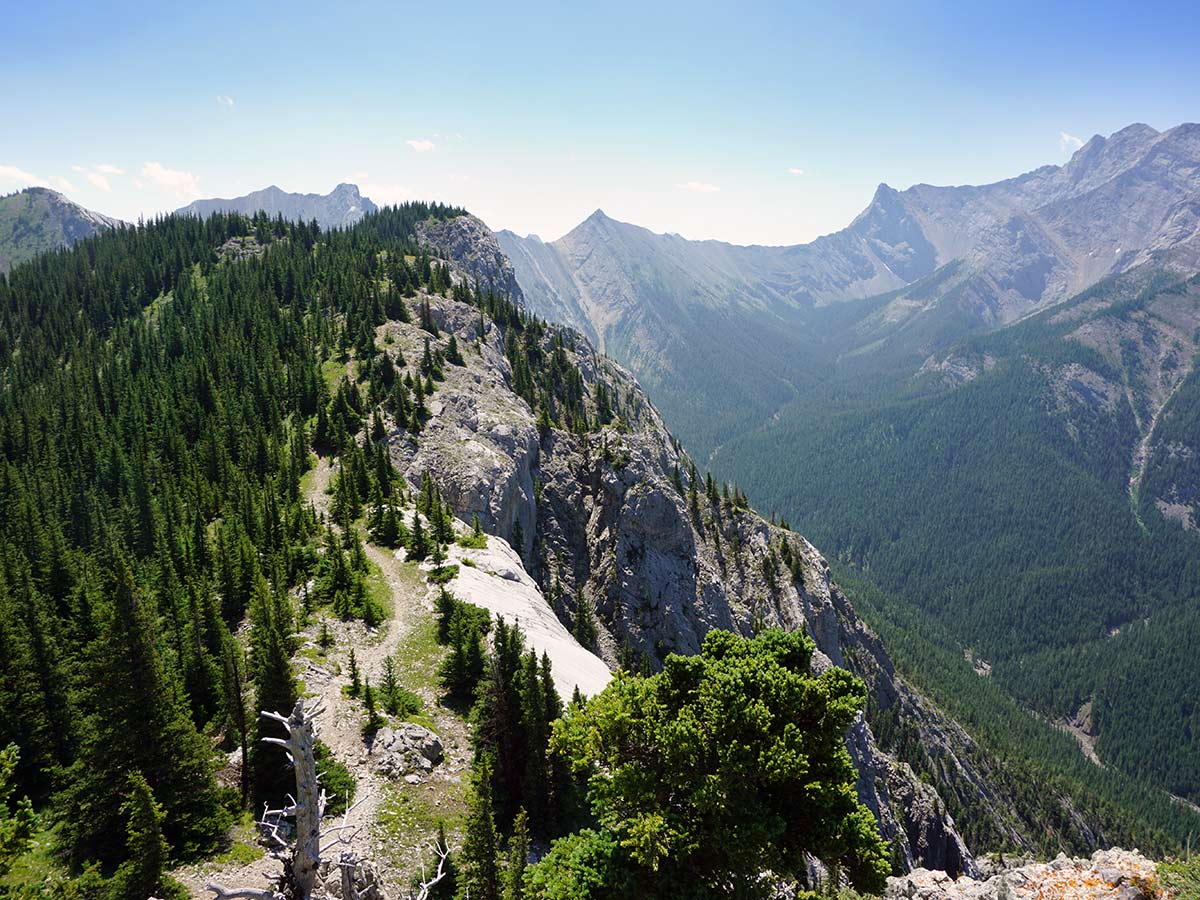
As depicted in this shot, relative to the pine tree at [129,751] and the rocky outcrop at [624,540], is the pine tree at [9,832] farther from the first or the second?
the rocky outcrop at [624,540]

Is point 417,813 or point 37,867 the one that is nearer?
point 37,867

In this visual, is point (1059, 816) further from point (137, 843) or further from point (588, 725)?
point (137, 843)

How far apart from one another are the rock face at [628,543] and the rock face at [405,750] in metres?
31.8

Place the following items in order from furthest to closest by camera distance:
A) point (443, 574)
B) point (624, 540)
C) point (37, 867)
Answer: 1. point (624, 540)
2. point (443, 574)
3. point (37, 867)

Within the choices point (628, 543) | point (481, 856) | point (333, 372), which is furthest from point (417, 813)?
point (333, 372)

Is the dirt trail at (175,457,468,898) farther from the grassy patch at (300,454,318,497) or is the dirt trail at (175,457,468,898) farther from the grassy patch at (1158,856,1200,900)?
the grassy patch at (1158,856,1200,900)

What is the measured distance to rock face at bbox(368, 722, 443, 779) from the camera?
3250 cm

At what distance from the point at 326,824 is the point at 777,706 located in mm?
20852

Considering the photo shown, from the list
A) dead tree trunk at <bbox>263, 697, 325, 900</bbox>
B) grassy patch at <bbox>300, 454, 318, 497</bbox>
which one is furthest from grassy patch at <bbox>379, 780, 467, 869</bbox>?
grassy patch at <bbox>300, 454, 318, 497</bbox>

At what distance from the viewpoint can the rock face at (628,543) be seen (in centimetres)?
8775

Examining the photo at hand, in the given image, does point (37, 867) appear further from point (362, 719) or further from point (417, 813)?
point (417, 813)

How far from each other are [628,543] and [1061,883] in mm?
83503

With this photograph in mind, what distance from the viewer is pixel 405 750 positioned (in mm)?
33594

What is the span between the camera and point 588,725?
82.5 ft
